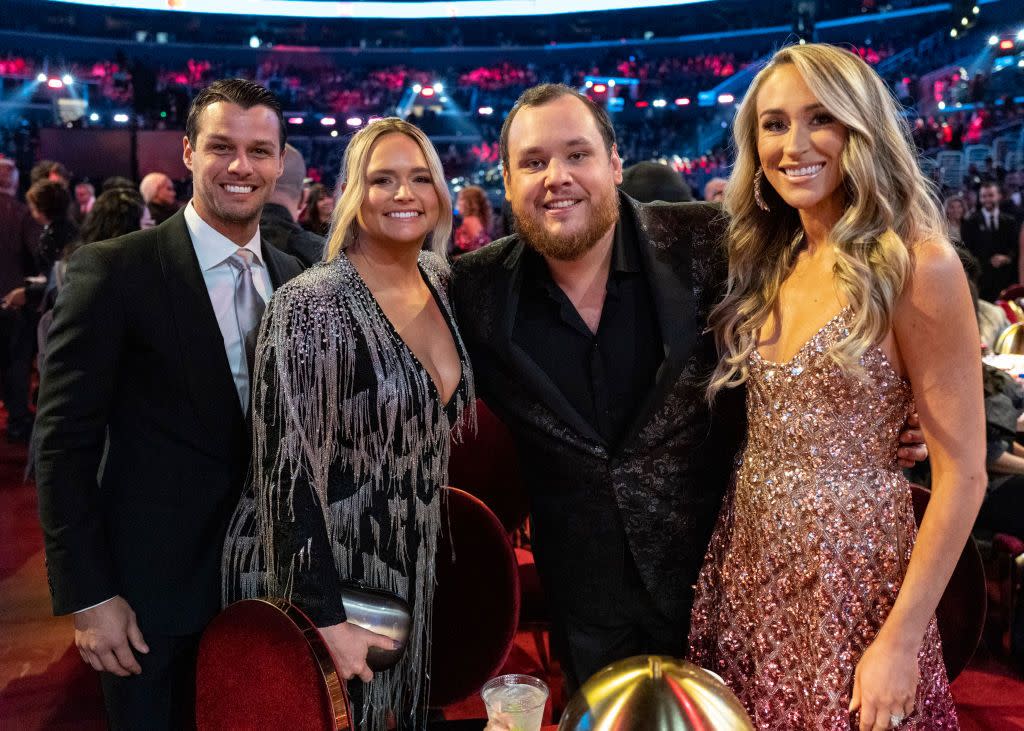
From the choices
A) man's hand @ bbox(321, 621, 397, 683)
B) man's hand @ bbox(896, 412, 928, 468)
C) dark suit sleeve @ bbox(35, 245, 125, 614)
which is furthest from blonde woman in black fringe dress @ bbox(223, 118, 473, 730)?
man's hand @ bbox(896, 412, 928, 468)

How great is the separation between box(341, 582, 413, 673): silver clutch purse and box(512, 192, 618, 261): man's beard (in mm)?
710

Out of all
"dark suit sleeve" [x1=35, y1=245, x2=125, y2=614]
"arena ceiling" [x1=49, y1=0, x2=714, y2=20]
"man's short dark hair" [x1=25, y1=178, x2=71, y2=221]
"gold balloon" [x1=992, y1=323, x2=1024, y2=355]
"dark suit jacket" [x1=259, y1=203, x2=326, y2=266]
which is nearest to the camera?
"dark suit sleeve" [x1=35, y1=245, x2=125, y2=614]

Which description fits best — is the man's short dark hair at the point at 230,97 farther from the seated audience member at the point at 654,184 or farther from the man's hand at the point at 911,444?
the seated audience member at the point at 654,184

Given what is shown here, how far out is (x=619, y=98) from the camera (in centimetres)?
1966

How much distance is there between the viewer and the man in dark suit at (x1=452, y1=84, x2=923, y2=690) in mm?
1646

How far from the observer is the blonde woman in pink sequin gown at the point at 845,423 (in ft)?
4.58

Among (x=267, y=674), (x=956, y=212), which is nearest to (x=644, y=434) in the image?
(x=267, y=674)

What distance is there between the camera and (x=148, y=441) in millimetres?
1646

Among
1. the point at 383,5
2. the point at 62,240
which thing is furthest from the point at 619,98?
the point at 62,240

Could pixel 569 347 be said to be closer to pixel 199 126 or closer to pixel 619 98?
pixel 199 126

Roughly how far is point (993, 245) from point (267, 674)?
7.35m

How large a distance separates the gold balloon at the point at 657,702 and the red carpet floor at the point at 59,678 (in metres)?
2.06

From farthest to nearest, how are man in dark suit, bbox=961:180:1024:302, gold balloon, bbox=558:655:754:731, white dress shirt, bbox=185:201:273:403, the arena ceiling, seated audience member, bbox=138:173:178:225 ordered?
the arena ceiling, man in dark suit, bbox=961:180:1024:302, seated audience member, bbox=138:173:178:225, white dress shirt, bbox=185:201:273:403, gold balloon, bbox=558:655:754:731

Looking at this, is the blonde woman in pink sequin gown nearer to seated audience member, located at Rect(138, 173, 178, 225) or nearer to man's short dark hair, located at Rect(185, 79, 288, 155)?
man's short dark hair, located at Rect(185, 79, 288, 155)
